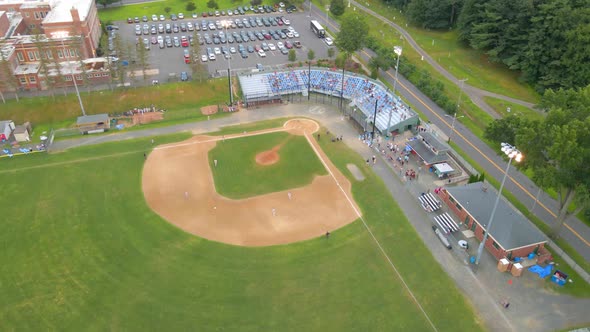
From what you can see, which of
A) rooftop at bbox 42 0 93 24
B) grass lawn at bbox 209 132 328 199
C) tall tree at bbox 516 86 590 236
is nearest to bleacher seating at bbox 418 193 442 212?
tall tree at bbox 516 86 590 236

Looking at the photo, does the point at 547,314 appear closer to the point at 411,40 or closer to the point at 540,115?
the point at 540,115

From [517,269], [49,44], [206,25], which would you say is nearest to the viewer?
[517,269]

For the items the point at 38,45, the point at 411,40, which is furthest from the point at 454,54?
the point at 38,45

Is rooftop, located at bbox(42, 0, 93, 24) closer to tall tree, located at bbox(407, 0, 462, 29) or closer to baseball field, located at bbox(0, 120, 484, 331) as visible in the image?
baseball field, located at bbox(0, 120, 484, 331)

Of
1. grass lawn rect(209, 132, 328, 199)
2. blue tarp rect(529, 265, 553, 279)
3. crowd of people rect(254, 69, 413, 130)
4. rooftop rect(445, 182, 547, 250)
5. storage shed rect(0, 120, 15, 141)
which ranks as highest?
crowd of people rect(254, 69, 413, 130)

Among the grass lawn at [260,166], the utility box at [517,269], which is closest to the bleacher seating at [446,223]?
the utility box at [517,269]

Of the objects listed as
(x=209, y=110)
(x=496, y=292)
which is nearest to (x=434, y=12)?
(x=209, y=110)

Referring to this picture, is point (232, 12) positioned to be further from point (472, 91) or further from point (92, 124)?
point (472, 91)
